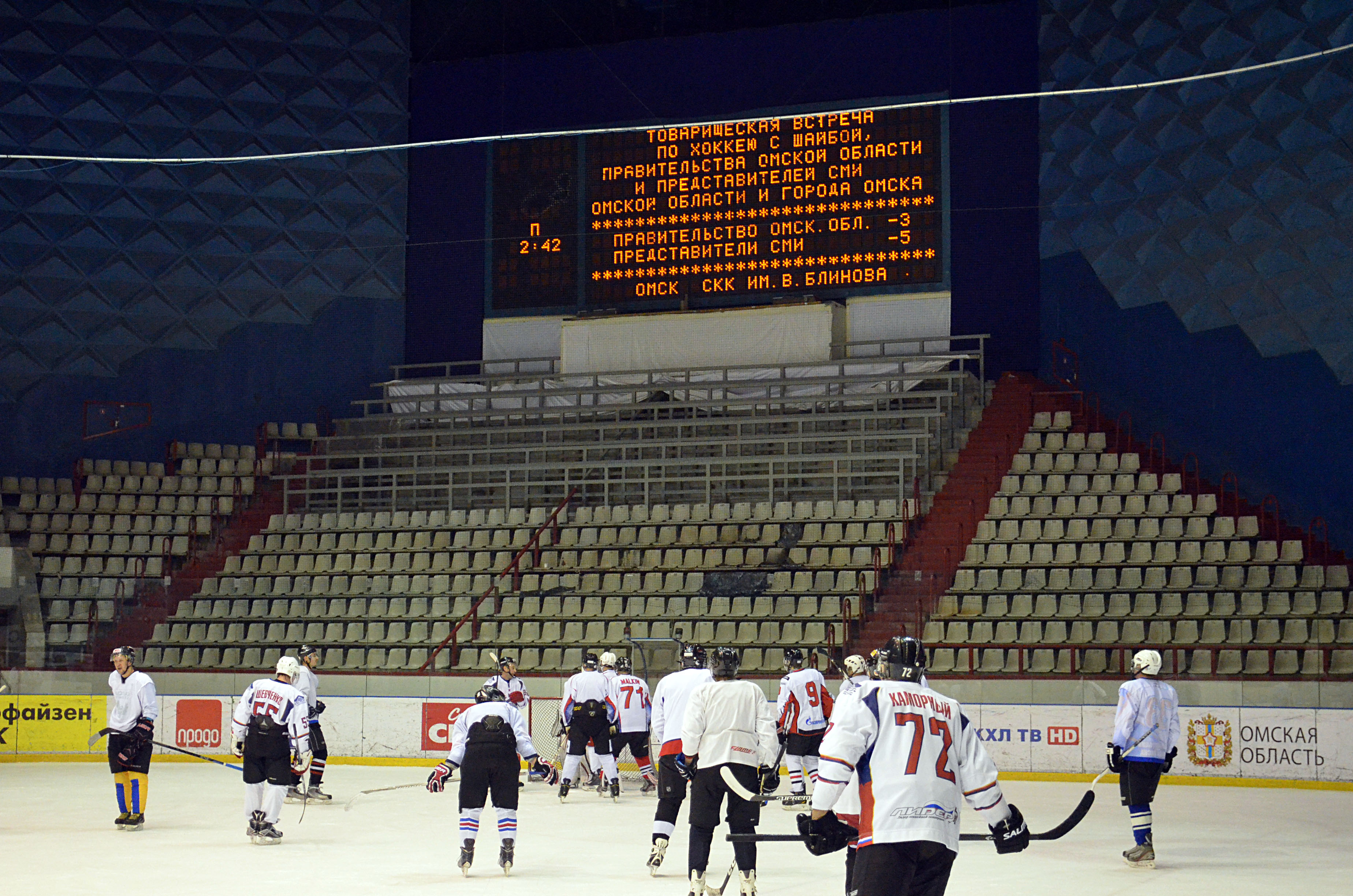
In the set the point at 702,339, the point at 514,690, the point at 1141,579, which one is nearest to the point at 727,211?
the point at 702,339

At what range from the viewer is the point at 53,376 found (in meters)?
25.6

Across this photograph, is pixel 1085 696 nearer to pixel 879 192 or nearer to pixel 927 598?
pixel 927 598

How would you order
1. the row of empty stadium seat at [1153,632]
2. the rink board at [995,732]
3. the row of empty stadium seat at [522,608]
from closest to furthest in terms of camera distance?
the rink board at [995,732] < the row of empty stadium seat at [1153,632] < the row of empty stadium seat at [522,608]

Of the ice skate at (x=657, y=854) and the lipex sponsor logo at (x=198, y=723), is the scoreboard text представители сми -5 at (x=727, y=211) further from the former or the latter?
the ice skate at (x=657, y=854)

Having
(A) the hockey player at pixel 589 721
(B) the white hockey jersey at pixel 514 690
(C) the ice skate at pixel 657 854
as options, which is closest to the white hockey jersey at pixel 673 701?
(C) the ice skate at pixel 657 854

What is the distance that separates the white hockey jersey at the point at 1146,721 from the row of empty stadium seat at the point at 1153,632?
6969 mm

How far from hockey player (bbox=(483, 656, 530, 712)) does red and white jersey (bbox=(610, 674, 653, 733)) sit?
3.23 ft

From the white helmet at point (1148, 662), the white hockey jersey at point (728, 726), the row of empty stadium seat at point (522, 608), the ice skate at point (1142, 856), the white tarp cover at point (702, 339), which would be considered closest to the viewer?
the white hockey jersey at point (728, 726)

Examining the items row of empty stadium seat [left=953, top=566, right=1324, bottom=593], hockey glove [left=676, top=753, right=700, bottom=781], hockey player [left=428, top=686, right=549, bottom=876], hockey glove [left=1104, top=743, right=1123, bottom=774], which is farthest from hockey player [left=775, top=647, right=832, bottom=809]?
row of empty stadium seat [left=953, top=566, right=1324, bottom=593]

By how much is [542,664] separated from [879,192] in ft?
28.8

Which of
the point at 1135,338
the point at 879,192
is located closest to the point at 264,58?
the point at 879,192

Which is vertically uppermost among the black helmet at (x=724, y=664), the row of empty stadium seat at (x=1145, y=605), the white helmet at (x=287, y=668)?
the row of empty stadium seat at (x=1145, y=605)

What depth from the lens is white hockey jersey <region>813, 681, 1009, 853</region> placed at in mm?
6406

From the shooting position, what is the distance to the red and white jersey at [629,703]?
1599 cm
